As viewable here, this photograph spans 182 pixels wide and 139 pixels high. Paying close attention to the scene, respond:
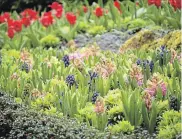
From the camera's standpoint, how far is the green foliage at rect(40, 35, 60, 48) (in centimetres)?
857

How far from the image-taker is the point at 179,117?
410 centimetres

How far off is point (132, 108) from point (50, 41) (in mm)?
4556

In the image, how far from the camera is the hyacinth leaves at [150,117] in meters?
4.14

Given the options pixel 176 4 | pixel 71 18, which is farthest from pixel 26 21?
pixel 176 4

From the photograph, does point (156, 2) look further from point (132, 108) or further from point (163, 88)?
point (132, 108)

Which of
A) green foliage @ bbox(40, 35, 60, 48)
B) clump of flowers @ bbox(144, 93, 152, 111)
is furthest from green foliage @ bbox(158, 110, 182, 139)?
green foliage @ bbox(40, 35, 60, 48)

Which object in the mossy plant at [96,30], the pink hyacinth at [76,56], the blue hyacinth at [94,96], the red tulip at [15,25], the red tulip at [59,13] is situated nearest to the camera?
the blue hyacinth at [94,96]

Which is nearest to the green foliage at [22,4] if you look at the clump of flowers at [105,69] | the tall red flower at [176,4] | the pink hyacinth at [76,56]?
the tall red flower at [176,4]

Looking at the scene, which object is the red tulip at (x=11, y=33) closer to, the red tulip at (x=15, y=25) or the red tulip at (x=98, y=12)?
the red tulip at (x=15, y=25)

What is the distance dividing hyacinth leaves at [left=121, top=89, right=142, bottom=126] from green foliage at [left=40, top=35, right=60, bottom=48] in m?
4.42

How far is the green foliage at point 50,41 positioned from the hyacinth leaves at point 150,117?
4599mm

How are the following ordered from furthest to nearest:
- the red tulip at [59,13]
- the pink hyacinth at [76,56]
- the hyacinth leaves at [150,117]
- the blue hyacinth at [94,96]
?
the red tulip at [59,13], the pink hyacinth at [76,56], the blue hyacinth at [94,96], the hyacinth leaves at [150,117]

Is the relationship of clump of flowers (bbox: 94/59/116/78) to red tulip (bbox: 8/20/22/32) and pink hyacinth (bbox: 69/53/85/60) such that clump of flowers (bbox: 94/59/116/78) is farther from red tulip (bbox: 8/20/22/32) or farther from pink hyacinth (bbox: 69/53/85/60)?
red tulip (bbox: 8/20/22/32)

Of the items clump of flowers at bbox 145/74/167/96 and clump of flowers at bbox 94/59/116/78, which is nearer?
clump of flowers at bbox 145/74/167/96
